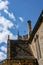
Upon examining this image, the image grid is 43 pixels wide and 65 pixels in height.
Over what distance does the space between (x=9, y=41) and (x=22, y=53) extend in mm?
2428

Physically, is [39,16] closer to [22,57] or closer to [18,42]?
[22,57]

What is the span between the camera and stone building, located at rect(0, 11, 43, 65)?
14.8 meters

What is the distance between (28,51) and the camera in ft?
59.6

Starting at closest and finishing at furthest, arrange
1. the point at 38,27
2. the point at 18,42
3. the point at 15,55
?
the point at 38,27 → the point at 15,55 → the point at 18,42

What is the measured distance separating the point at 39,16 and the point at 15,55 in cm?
492

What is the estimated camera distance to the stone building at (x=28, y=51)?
14758mm

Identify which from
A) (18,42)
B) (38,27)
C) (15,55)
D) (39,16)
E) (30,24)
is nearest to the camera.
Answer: (39,16)

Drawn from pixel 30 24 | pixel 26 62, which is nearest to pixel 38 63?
pixel 26 62

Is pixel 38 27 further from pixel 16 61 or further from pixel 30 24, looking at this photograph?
pixel 30 24

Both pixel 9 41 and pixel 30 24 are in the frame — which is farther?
pixel 30 24

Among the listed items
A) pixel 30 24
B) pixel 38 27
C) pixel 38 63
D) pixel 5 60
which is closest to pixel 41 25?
pixel 38 27

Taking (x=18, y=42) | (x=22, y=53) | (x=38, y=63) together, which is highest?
(x=18, y=42)

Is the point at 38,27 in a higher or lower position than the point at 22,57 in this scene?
higher

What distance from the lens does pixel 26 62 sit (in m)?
15.6
